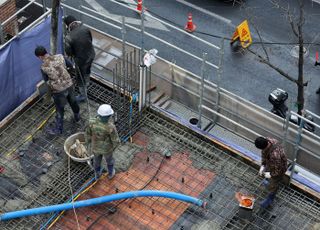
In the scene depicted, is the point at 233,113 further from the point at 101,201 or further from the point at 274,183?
the point at 101,201

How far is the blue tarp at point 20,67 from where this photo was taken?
1455 cm

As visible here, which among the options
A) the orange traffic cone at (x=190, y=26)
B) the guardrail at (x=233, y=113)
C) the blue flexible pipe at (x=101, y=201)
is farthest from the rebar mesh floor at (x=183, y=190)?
the orange traffic cone at (x=190, y=26)

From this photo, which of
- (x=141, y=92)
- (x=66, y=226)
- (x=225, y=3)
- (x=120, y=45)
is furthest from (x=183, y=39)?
(x=66, y=226)

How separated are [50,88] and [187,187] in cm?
353

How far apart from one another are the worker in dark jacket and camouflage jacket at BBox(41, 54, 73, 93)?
458 mm

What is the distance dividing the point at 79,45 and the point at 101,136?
2.55m

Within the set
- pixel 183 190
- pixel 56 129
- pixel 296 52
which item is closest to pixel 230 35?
pixel 296 52

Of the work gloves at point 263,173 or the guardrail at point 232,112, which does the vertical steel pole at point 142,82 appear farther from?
the work gloves at point 263,173

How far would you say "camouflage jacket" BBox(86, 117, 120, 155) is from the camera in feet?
41.6

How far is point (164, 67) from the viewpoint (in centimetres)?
1550

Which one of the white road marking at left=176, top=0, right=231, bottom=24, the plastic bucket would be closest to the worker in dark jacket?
the plastic bucket

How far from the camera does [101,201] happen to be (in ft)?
43.0

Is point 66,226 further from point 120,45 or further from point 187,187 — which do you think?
point 120,45

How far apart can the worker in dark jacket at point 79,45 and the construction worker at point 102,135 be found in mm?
2185
